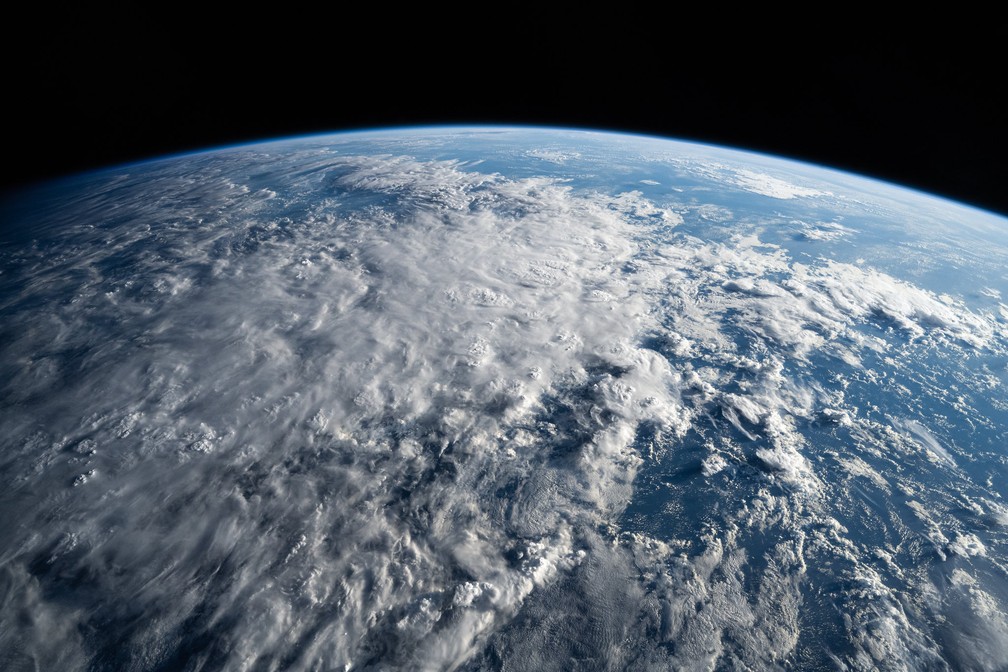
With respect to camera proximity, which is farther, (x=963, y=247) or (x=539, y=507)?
(x=963, y=247)

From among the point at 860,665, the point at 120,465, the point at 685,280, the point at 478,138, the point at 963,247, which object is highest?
the point at 478,138

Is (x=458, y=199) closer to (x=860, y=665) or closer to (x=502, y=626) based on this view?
(x=502, y=626)

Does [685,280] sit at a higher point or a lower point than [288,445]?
higher

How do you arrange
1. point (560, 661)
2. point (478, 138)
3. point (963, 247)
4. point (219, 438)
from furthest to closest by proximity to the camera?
1. point (478, 138)
2. point (963, 247)
3. point (219, 438)
4. point (560, 661)

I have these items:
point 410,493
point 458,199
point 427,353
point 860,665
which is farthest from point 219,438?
point 458,199

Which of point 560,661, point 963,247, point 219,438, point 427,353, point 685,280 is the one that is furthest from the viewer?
point 963,247

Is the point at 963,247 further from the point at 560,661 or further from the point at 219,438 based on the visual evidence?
the point at 219,438

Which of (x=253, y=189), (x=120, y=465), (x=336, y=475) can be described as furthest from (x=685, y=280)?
(x=253, y=189)
